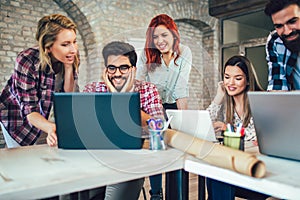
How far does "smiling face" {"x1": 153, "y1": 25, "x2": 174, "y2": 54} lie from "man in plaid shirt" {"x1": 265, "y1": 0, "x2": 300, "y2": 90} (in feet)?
3.00

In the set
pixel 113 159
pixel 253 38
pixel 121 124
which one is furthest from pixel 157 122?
pixel 253 38

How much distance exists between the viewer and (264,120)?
1085 mm

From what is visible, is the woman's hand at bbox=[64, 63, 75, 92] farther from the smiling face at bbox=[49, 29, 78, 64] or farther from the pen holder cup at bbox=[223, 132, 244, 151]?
the pen holder cup at bbox=[223, 132, 244, 151]

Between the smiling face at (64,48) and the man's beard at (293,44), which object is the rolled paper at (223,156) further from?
the man's beard at (293,44)

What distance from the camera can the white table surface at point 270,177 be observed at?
2.51ft

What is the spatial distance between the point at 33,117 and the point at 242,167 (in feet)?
6.62

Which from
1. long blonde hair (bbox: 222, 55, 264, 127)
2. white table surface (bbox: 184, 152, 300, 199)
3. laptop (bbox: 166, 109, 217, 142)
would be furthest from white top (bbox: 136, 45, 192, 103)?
white table surface (bbox: 184, 152, 300, 199)

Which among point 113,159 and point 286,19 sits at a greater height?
point 286,19

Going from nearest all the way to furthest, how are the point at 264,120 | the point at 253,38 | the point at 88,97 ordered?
1. the point at 264,120
2. the point at 88,97
3. the point at 253,38

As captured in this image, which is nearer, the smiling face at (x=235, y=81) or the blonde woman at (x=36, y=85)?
the smiling face at (x=235, y=81)

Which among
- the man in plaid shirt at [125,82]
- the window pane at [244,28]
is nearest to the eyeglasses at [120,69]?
the man in plaid shirt at [125,82]

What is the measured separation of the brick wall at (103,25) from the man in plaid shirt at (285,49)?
2.68 feet

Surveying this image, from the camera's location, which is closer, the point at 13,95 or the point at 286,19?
the point at 13,95

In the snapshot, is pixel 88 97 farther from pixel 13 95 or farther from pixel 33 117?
pixel 13 95
